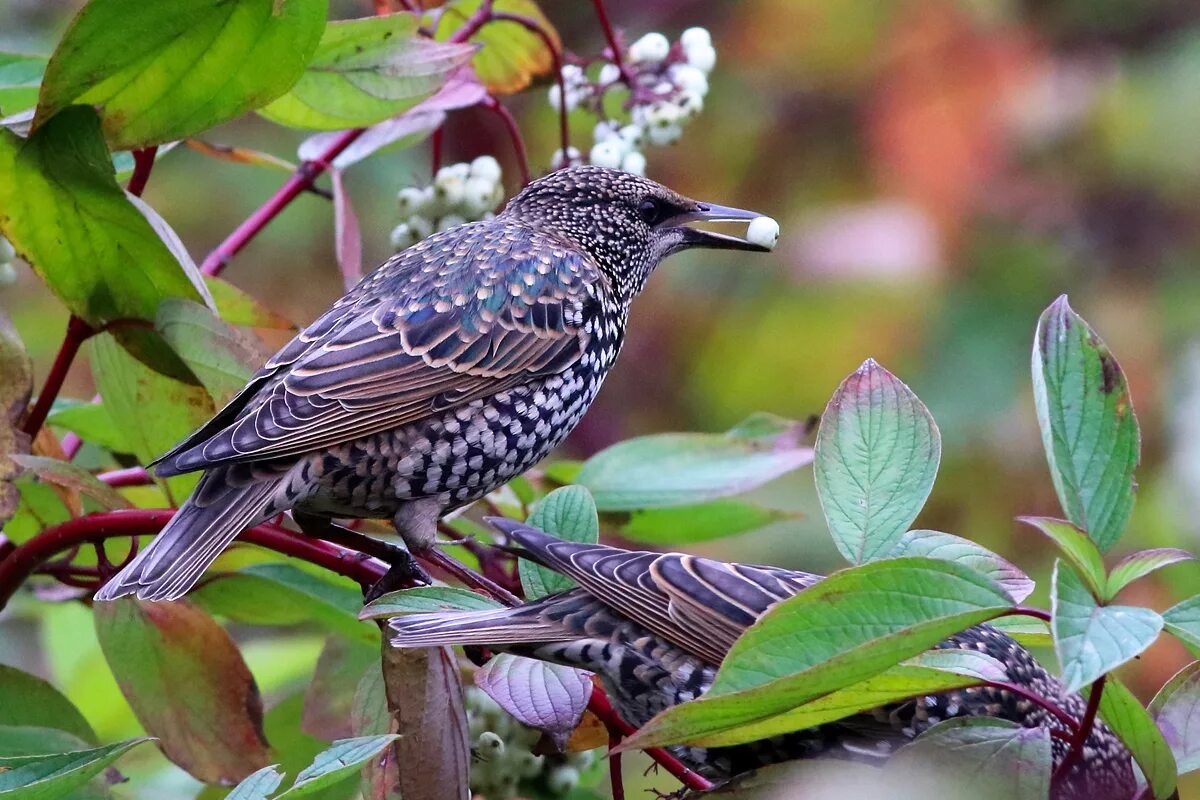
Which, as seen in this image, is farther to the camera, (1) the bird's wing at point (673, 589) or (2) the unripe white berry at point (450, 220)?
(2) the unripe white berry at point (450, 220)

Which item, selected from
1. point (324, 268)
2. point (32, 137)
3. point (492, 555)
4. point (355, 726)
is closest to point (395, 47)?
point (32, 137)

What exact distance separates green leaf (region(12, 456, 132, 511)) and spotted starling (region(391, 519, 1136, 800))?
0.55 meters

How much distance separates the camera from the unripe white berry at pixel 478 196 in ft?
10.2

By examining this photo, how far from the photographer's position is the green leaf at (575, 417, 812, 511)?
110 inches

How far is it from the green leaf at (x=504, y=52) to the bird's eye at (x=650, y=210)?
0.46 m

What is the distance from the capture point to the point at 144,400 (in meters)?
2.57

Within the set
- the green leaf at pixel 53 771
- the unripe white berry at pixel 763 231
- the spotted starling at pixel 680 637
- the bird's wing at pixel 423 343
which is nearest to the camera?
the green leaf at pixel 53 771

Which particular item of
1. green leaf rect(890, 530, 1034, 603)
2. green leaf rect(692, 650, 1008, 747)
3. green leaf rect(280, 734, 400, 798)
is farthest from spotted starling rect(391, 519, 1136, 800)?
green leaf rect(692, 650, 1008, 747)

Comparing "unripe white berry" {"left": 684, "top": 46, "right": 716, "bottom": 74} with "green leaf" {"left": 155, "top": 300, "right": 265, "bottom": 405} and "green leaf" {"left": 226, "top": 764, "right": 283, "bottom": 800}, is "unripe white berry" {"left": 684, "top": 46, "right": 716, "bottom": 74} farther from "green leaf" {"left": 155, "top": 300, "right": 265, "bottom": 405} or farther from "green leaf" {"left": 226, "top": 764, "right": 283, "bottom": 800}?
"green leaf" {"left": 226, "top": 764, "right": 283, "bottom": 800}

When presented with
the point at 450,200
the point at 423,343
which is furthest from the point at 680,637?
the point at 450,200

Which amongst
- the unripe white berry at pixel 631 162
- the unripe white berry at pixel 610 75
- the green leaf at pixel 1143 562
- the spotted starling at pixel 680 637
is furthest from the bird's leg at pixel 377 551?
the green leaf at pixel 1143 562

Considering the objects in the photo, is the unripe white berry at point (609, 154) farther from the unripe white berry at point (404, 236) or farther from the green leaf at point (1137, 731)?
the green leaf at point (1137, 731)

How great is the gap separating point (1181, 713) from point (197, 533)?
4.89 feet

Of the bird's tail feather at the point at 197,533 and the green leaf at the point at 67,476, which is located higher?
the green leaf at the point at 67,476
